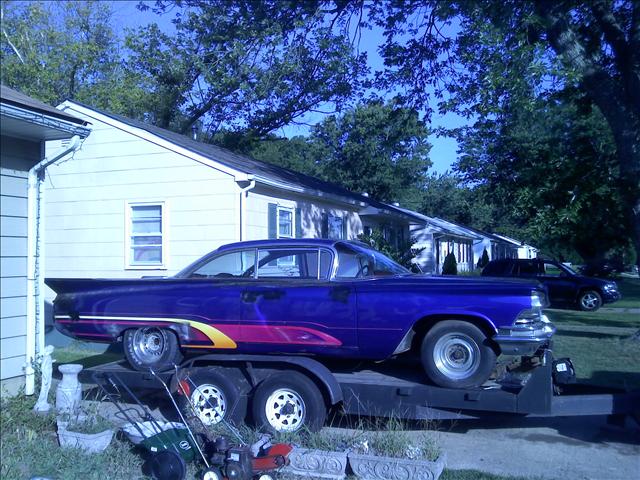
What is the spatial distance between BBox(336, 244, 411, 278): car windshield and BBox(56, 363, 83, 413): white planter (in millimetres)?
2944

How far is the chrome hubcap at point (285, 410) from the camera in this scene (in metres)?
6.43

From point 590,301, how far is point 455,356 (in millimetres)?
15676

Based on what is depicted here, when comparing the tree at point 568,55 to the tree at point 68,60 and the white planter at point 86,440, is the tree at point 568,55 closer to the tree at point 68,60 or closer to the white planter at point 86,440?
the white planter at point 86,440

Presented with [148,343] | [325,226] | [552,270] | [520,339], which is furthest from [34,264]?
[552,270]

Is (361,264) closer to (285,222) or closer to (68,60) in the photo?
(285,222)

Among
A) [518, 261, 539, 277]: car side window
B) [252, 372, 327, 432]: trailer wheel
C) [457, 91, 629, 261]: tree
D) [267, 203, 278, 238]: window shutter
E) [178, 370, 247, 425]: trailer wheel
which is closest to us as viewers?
[252, 372, 327, 432]: trailer wheel

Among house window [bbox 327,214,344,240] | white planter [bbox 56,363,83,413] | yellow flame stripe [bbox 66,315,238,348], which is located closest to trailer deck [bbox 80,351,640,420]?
yellow flame stripe [bbox 66,315,238,348]

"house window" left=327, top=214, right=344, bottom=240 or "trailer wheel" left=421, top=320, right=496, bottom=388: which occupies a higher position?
"house window" left=327, top=214, right=344, bottom=240

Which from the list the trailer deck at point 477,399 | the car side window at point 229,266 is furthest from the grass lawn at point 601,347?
the car side window at point 229,266

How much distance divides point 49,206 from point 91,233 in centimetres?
128

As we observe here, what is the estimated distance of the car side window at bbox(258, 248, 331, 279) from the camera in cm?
722

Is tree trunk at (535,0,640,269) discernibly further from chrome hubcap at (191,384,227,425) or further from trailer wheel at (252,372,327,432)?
chrome hubcap at (191,384,227,425)

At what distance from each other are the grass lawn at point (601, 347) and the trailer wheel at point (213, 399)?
4.45 metres

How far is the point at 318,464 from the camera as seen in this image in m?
5.61
